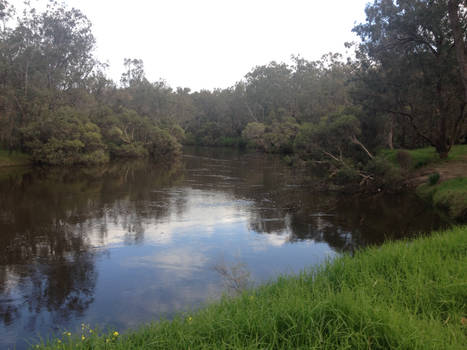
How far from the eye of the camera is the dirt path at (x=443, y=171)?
68.3ft

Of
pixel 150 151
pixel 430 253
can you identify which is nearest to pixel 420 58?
pixel 430 253

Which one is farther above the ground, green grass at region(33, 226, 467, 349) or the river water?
green grass at region(33, 226, 467, 349)

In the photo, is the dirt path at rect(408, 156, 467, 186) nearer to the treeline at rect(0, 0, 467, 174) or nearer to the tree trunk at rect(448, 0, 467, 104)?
the treeline at rect(0, 0, 467, 174)

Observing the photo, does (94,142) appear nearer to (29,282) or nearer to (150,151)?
(150,151)

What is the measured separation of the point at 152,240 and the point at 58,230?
380 cm

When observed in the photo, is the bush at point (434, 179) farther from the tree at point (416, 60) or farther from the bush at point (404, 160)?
the tree at point (416, 60)

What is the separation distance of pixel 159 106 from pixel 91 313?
61.8 meters

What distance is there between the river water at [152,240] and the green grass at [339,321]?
2395 mm

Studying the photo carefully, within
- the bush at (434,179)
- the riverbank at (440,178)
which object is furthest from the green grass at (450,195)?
the bush at (434,179)

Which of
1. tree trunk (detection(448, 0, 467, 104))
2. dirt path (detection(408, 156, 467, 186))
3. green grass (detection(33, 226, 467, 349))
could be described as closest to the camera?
green grass (detection(33, 226, 467, 349))

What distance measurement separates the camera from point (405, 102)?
25.0m

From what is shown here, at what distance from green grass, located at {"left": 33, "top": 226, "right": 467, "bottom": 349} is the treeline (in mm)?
12413

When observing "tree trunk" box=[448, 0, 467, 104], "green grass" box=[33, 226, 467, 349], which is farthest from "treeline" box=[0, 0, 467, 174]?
"green grass" box=[33, 226, 467, 349]

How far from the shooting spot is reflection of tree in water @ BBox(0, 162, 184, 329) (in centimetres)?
857
